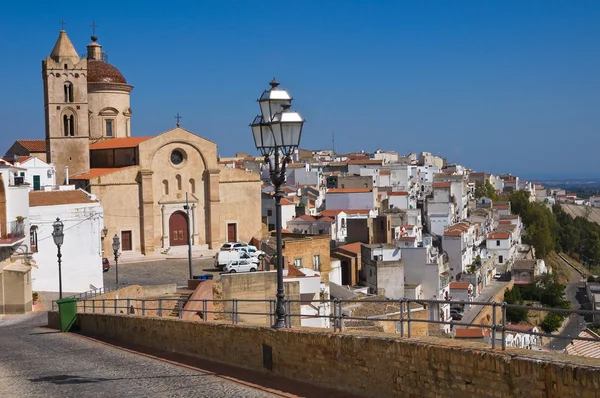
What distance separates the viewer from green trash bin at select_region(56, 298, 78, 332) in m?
21.5

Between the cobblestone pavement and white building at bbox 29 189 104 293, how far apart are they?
1.70 m

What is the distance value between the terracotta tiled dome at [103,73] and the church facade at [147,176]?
2993mm

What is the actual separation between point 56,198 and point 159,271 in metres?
6.78

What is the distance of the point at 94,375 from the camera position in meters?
→ 13.8

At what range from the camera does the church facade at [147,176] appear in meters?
47.2

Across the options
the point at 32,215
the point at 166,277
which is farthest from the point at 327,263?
the point at 32,215

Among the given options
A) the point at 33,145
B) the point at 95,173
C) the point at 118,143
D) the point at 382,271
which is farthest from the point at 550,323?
the point at 33,145

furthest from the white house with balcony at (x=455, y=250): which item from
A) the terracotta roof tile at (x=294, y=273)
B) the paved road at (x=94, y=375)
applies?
the paved road at (x=94, y=375)

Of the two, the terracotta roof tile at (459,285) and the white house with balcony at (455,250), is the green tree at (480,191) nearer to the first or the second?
the white house with balcony at (455,250)

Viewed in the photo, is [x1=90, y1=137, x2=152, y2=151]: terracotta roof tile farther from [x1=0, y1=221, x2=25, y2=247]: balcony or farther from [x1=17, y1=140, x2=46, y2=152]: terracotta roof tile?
[x1=0, y1=221, x2=25, y2=247]: balcony

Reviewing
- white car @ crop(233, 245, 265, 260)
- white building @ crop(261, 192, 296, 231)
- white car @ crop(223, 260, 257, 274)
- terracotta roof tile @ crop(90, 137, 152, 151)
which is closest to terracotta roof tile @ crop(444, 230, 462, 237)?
white building @ crop(261, 192, 296, 231)

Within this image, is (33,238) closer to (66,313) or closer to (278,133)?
(66,313)

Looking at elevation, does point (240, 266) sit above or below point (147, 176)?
below

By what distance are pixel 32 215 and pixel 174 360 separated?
72.4 ft
